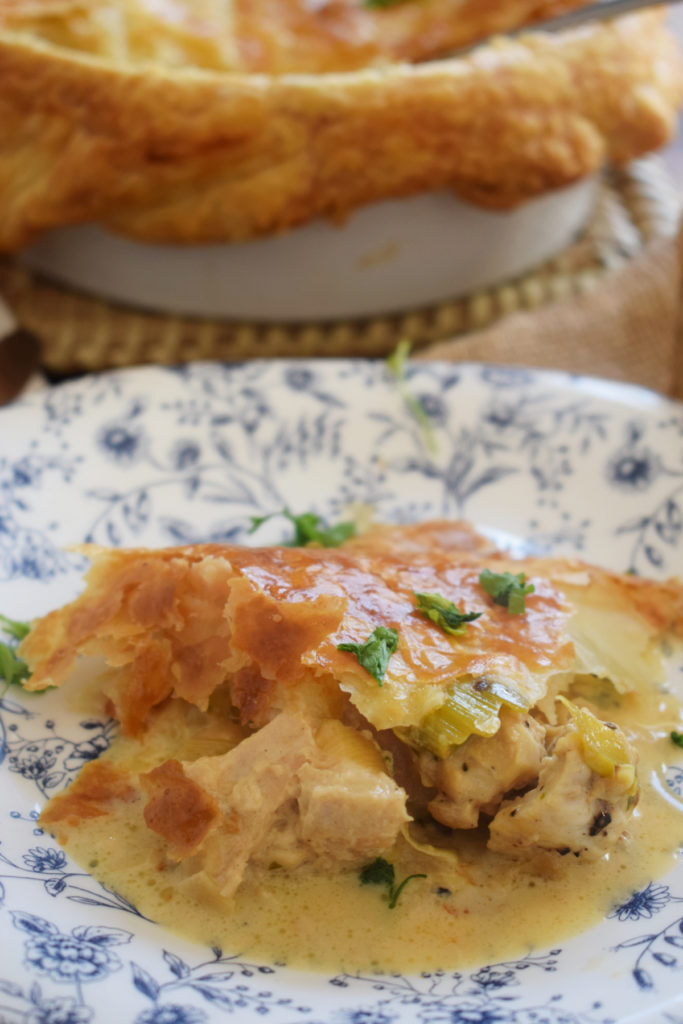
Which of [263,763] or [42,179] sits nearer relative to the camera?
[263,763]

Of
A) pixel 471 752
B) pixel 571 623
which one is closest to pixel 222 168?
pixel 571 623

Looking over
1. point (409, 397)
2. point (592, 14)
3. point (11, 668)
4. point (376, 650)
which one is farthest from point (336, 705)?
point (592, 14)

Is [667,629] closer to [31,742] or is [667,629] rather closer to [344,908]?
[344,908]

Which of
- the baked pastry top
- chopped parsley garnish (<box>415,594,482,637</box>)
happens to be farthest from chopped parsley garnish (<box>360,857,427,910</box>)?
the baked pastry top

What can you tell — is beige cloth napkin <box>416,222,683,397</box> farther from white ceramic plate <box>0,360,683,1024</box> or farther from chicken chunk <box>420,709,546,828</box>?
chicken chunk <box>420,709,546,828</box>

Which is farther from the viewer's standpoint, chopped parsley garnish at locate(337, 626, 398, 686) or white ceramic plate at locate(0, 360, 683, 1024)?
white ceramic plate at locate(0, 360, 683, 1024)
